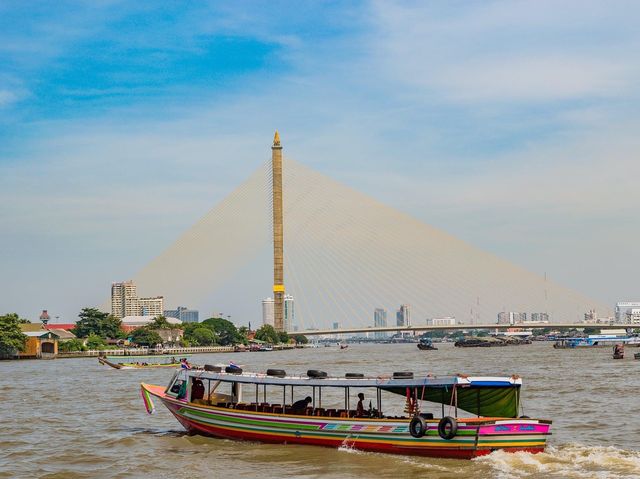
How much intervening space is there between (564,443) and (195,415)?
9.42 m

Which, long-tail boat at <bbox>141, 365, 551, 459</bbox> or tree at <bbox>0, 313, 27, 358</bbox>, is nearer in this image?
long-tail boat at <bbox>141, 365, 551, 459</bbox>

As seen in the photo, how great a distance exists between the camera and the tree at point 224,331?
14375 cm

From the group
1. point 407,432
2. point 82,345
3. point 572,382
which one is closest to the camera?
point 407,432

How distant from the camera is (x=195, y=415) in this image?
79.8ft

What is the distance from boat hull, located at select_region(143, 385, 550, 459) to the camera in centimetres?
1873

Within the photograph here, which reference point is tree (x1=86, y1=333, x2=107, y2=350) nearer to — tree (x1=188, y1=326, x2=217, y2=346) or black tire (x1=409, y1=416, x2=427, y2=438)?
tree (x1=188, y1=326, x2=217, y2=346)

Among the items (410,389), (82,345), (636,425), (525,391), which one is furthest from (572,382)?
(82,345)

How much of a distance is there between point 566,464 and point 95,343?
10071cm

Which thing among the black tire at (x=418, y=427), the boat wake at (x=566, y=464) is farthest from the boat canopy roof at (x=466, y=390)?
the boat wake at (x=566, y=464)

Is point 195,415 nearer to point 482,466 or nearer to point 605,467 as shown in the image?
point 482,466

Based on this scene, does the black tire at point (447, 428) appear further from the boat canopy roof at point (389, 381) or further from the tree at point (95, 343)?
the tree at point (95, 343)

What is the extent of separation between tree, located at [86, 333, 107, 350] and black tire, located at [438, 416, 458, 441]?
319ft

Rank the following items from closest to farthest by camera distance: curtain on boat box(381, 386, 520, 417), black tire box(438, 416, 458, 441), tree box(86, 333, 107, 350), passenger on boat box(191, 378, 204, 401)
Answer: black tire box(438, 416, 458, 441), curtain on boat box(381, 386, 520, 417), passenger on boat box(191, 378, 204, 401), tree box(86, 333, 107, 350)

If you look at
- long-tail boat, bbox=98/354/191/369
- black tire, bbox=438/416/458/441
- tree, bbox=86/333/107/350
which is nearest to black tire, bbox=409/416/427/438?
black tire, bbox=438/416/458/441
